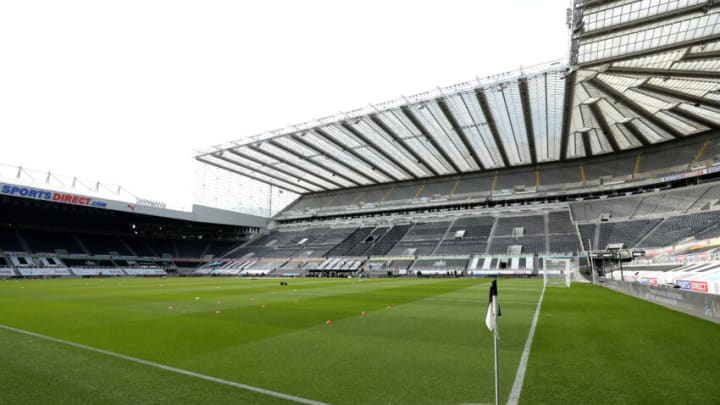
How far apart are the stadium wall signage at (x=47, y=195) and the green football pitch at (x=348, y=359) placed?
38958mm

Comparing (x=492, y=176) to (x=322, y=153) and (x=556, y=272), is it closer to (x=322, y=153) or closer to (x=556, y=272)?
(x=322, y=153)

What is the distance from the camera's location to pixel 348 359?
18.7 ft

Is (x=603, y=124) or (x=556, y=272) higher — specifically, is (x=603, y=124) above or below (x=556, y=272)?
above

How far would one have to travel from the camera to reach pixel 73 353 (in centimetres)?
598

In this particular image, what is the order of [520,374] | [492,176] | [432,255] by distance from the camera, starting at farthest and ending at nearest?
1. [492,176]
2. [432,255]
3. [520,374]

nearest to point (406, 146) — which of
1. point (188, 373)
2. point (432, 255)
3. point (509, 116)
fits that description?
point (509, 116)

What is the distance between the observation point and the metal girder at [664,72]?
25.0 m

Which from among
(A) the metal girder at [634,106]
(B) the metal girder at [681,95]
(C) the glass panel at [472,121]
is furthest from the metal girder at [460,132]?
(B) the metal girder at [681,95]

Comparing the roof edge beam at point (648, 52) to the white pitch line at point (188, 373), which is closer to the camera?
the white pitch line at point (188, 373)

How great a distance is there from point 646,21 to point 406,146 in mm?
26823

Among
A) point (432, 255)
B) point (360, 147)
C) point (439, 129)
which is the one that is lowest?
point (432, 255)

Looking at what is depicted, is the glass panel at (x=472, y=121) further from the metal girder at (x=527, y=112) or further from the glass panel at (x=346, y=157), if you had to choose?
the glass panel at (x=346, y=157)

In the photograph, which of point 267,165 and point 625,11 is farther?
point 267,165

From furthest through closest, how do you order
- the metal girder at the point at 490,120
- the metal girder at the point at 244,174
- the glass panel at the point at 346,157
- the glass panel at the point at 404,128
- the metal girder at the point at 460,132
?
the metal girder at the point at 244,174, the glass panel at the point at 346,157, the glass panel at the point at 404,128, the metal girder at the point at 460,132, the metal girder at the point at 490,120
